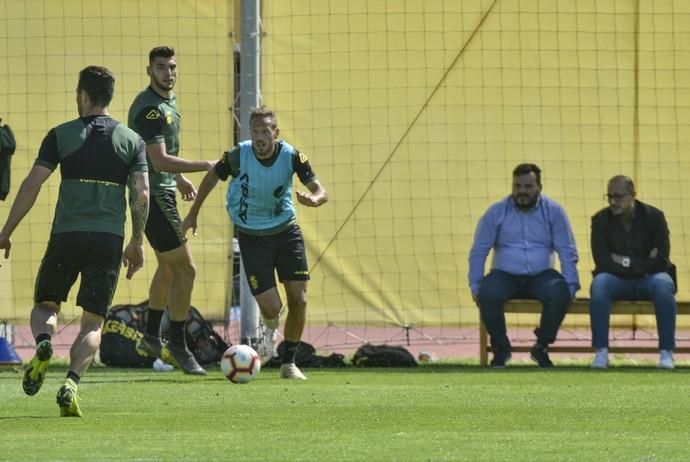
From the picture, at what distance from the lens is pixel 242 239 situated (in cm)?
1233

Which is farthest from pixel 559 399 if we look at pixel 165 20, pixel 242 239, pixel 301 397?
pixel 165 20

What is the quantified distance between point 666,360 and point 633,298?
667 millimetres

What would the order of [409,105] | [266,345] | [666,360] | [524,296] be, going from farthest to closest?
[409,105], [266,345], [524,296], [666,360]

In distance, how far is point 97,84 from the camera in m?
8.76

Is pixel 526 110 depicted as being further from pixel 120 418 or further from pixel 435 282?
pixel 120 418

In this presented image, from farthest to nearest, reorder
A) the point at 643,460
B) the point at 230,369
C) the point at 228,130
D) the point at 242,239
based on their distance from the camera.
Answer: the point at 228,130 < the point at 242,239 < the point at 230,369 < the point at 643,460

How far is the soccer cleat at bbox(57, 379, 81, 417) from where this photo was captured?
8375mm

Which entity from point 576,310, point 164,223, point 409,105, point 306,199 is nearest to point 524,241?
point 576,310

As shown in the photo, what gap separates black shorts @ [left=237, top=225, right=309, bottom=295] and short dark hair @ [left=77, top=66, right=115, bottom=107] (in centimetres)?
352

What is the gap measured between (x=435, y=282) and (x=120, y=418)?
702cm

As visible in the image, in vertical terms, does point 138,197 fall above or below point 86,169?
below

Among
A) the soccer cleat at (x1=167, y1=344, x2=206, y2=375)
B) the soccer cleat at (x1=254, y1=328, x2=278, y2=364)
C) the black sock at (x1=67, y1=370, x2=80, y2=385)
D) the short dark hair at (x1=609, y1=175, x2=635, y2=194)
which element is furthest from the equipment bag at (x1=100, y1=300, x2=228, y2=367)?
the black sock at (x1=67, y1=370, x2=80, y2=385)

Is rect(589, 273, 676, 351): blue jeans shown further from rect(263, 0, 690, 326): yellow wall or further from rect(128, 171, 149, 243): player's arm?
rect(128, 171, 149, 243): player's arm

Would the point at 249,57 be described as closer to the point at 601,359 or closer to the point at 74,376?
the point at 601,359
